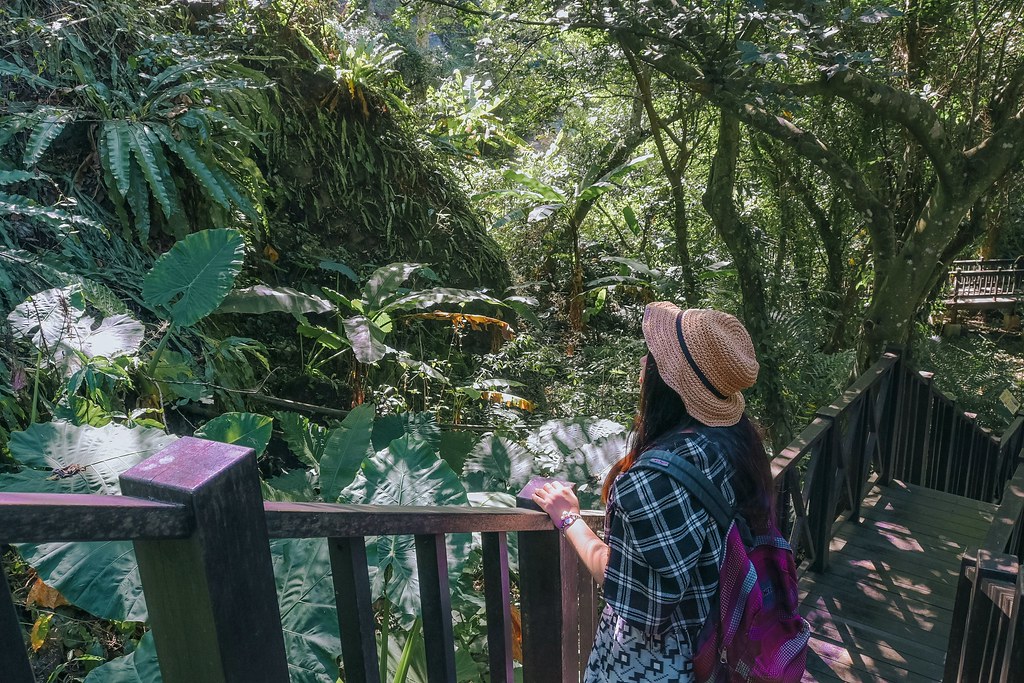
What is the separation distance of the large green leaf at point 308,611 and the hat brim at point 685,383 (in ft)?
3.36

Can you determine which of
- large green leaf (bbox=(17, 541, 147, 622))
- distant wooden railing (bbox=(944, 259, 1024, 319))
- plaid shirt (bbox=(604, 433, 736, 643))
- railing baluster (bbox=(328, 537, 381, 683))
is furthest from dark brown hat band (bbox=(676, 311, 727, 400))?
distant wooden railing (bbox=(944, 259, 1024, 319))

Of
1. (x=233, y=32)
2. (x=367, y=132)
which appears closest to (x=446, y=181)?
(x=367, y=132)

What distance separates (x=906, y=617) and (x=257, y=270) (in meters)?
5.44

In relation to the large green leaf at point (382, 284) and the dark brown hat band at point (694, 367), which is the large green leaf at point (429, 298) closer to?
the large green leaf at point (382, 284)

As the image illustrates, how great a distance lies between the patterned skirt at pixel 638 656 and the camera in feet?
5.62

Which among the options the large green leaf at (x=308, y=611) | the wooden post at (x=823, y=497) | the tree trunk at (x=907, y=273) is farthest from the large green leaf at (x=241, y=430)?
the tree trunk at (x=907, y=273)

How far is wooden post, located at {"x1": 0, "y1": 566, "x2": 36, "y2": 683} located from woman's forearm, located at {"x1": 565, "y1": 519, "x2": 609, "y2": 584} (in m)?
1.38

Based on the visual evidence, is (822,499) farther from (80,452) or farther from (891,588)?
(80,452)

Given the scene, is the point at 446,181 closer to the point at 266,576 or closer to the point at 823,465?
the point at 823,465

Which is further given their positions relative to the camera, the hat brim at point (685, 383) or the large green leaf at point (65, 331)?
the large green leaf at point (65, 331)

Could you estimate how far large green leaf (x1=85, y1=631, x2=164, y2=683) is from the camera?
6.20 feet

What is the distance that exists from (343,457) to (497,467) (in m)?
0.92

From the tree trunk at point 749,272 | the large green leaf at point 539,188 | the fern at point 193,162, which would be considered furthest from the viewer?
the large green leaf at point 539,188

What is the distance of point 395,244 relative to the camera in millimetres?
7703
